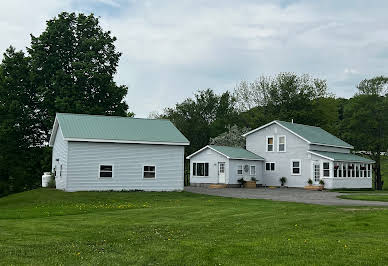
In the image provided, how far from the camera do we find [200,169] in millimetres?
47562

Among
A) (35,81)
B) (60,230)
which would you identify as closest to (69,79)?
(35,81)

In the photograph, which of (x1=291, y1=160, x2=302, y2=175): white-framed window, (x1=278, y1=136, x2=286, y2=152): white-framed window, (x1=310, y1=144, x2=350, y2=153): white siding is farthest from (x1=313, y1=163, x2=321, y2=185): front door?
(x1=278, y1=136, x2=286, y2=152): white-framed window

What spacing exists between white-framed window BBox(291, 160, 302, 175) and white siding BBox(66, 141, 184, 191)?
14.3 metres

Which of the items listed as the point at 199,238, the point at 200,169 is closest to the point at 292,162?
the point at 200,169

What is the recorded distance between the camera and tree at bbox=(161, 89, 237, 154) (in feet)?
221

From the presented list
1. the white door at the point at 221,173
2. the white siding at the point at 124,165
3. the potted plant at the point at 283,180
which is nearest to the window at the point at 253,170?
the potted plant at the point at 283,180

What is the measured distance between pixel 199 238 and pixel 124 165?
21.5 metres

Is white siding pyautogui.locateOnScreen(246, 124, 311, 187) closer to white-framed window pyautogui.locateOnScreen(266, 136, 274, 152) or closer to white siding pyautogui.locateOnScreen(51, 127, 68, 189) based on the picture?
white-framed window pyautogui.locateOnScreen(266, 136, 274, 152)

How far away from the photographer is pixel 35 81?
153 ft

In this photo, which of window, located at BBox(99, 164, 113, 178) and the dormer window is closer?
window, located at BBox(99, 164, 113, 178)

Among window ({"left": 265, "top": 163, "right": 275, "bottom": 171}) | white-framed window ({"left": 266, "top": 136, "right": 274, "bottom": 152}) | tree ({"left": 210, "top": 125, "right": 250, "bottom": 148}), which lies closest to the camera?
window ({"left": 265, "top": 163, "right": 275, "bottom": 171})

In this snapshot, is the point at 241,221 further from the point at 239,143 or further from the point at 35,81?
the point at 239,143

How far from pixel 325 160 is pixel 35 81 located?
29.3 metres

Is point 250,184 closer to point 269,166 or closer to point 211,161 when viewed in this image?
point 269,166
